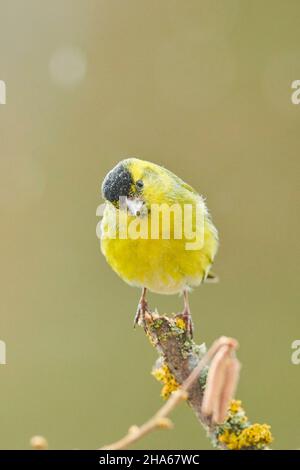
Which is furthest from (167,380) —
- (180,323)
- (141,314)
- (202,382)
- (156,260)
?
(156,260)

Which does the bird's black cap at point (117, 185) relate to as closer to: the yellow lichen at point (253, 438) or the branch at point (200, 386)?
the branch at point (200, 386)

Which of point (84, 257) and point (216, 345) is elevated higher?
point (84, 257)

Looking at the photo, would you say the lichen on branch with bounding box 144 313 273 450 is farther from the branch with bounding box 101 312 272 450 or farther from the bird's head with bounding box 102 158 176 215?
the bird's head with bounding box 102 158 176 215

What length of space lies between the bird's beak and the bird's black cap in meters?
0.02

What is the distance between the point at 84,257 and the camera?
116 inches

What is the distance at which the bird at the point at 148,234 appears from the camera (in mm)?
1280

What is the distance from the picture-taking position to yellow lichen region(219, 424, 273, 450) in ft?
2.64

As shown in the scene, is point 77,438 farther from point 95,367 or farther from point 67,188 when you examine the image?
point 67,188

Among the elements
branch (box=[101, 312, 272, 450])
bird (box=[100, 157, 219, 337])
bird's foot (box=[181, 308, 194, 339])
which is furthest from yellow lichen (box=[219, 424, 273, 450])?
bird (box=[100, 157, 219, 337])

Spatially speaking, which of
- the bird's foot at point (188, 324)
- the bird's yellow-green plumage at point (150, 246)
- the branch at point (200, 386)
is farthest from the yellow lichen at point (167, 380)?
the bird's yellow-green plumage at point (150, 246)

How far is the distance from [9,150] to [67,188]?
13.2 inches

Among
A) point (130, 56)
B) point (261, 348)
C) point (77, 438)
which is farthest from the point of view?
point (130, 56)
